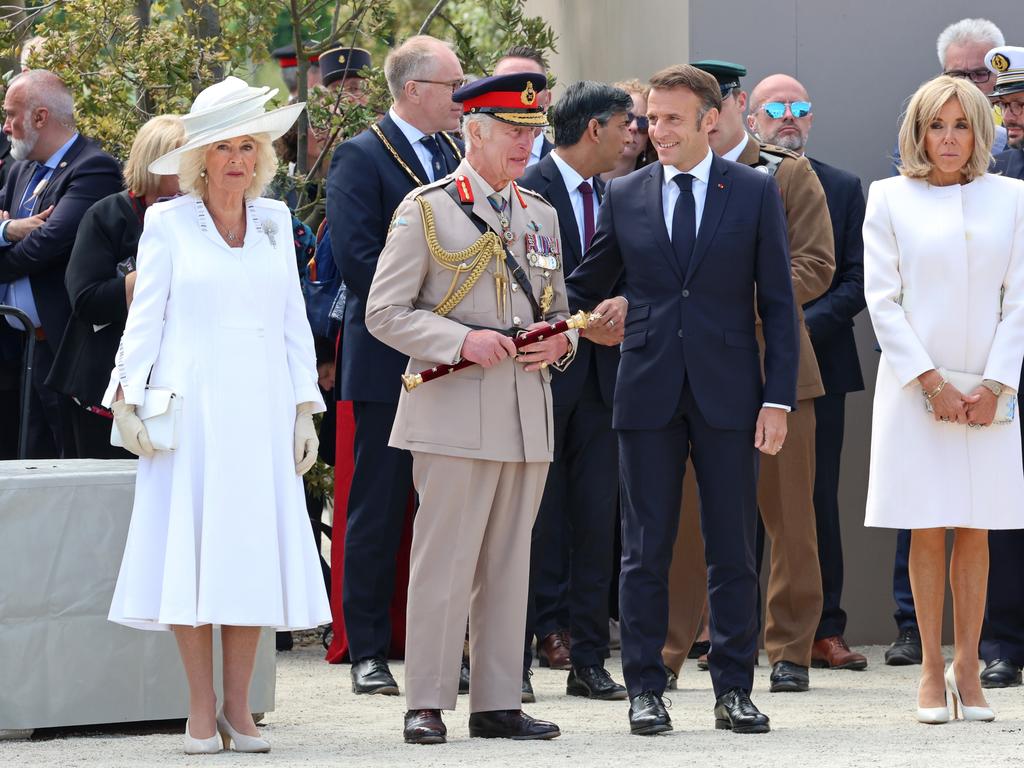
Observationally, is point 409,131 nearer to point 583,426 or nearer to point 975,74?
point 583,426

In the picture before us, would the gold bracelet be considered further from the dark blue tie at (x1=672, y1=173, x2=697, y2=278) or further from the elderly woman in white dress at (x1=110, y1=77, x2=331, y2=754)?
the elderly woman in white dress at (x1=110, y1=77, x2=331, y2=754)

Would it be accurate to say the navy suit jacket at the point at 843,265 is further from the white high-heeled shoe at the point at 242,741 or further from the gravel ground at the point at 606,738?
the white high-heeled shoe at the point at 242,741

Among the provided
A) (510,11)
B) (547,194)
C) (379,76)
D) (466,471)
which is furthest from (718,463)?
(510,11)

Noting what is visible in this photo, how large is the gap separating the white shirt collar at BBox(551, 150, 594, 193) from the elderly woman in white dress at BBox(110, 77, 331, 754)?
5.89 feet

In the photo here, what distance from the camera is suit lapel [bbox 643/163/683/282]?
6316 mm

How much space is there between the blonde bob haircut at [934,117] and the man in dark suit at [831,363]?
145cm

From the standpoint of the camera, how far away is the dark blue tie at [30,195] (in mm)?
8562

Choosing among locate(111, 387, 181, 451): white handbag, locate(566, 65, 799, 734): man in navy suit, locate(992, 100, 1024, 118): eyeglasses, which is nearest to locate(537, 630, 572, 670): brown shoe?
locate(566, 65, 799, 734): man in navy suit

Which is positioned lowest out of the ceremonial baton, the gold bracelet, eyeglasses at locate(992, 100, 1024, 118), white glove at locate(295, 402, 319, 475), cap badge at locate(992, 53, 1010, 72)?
white glove at locate(295, 402, 319, 475)

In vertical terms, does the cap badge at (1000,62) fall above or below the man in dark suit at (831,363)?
above

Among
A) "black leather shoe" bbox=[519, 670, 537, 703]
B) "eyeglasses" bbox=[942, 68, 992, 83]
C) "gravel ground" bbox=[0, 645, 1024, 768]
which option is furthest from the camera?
"eyeglasses" bbox=[942, 68, 992, 83]

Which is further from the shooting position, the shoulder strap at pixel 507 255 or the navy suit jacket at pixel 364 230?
the navy suit jacket at pixel 364 230

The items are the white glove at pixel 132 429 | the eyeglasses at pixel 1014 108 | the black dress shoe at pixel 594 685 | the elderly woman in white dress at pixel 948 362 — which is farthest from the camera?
the eyeglasses at pixel 1014 108

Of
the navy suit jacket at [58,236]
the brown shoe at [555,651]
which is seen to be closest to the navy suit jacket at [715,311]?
the brown shoe at [555,651]
